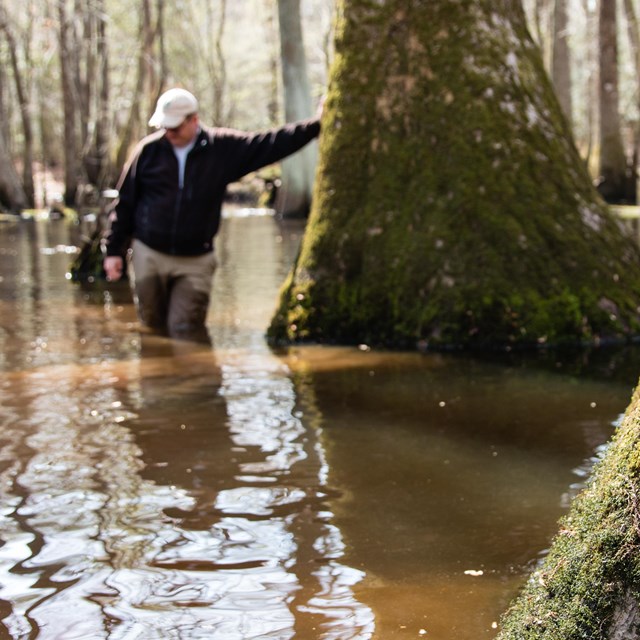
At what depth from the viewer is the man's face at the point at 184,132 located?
26.9 feet

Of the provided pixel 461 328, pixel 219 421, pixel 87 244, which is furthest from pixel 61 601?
pixel 87 244

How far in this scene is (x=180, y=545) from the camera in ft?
12.4

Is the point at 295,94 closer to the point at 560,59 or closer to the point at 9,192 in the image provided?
the point at 560,59

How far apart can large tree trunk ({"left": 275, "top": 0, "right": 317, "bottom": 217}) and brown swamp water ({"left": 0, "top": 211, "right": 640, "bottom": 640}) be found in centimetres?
1823

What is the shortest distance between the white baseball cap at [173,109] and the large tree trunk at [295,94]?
17564mm

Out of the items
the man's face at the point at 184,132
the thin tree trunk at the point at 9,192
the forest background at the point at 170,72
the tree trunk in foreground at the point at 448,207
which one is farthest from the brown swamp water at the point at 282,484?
the thin tree trunk at the point at 9,192

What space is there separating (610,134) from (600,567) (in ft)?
82.6

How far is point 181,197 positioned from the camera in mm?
8445

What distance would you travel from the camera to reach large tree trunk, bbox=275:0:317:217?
984 inches

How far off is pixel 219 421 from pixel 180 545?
184cm

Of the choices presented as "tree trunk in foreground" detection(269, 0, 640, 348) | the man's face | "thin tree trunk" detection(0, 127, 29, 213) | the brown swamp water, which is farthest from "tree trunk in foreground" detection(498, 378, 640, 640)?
"thin tree trunk" detection(0, 127, 29, 213)

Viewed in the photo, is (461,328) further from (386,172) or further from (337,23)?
(337,23)

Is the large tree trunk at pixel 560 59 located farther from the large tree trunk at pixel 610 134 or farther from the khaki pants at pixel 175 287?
the khaki pants at pixel 175 287

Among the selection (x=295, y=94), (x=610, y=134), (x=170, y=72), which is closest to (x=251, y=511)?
(x=295, y=94)
